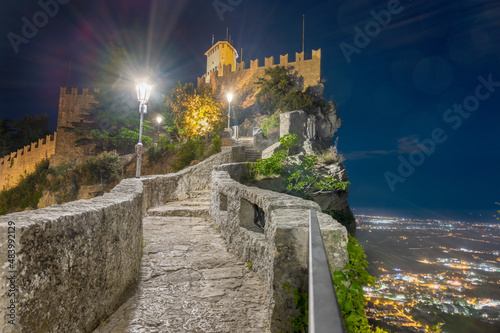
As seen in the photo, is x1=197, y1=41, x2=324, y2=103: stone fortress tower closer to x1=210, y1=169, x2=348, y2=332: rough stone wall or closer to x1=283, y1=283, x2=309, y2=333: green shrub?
x1=210, y1=169, x2=348, y2=332: rough stone wall

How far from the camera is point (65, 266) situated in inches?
60.4

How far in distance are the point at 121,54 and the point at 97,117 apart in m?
8.24

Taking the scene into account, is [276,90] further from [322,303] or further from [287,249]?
[322,303]

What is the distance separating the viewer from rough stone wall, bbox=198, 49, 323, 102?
30.7 metres

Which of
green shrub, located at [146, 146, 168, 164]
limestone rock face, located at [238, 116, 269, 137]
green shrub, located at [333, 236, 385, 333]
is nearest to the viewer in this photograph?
green shrub, located at [333, 236, 385, 333]

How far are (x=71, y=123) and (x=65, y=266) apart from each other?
32.0m

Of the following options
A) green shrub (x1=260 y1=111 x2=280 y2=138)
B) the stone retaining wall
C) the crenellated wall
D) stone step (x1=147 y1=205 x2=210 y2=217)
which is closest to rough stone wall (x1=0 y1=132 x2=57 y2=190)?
the crenellated wall

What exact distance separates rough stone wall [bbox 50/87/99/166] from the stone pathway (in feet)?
86.9

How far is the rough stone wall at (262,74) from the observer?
3073 cm

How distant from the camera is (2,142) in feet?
106

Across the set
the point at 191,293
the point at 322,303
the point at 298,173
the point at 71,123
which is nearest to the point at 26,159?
the point at 71,123

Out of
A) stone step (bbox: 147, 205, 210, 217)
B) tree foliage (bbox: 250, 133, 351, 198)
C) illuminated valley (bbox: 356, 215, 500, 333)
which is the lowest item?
illuminated valley (bbox: 356, 215, 500, 333)

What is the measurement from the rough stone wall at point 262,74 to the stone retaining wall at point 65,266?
102 feet

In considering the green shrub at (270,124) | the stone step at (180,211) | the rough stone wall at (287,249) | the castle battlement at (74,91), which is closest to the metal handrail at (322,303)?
the rough stone wall at (287,249)
